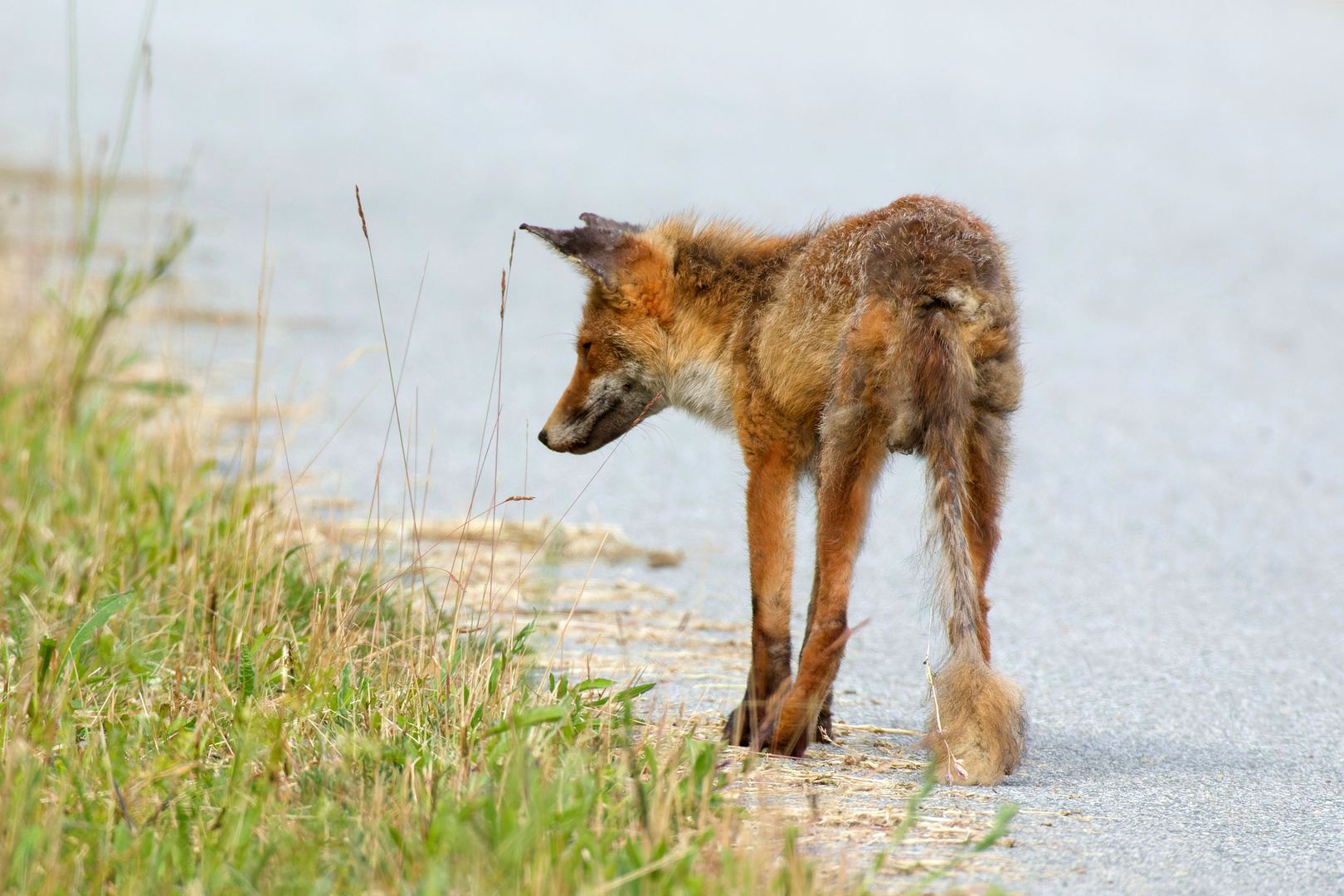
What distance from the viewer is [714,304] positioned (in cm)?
480

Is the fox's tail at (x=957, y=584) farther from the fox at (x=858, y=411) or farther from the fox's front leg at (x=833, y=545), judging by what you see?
the fox's front leg at (x=833, y=545)

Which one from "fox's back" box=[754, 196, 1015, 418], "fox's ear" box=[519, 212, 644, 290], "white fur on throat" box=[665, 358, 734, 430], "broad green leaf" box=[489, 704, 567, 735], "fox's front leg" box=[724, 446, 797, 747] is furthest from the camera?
"fox's ear" box=[519, 212, 644, 290]

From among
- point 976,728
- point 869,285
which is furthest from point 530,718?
point 869,285

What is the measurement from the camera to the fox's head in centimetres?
495

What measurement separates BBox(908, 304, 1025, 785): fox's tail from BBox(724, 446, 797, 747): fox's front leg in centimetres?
49

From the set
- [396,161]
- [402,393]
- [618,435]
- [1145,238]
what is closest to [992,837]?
[618,435]

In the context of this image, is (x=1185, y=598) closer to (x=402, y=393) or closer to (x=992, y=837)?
(x=992, y=837)

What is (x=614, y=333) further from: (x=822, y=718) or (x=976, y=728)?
(x=976, y=728)

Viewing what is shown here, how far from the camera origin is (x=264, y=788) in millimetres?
3254

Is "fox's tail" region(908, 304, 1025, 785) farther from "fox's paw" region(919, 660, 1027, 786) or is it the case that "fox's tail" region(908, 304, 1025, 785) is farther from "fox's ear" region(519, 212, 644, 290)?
"fox's ear" region(519, 212, 644, 290)

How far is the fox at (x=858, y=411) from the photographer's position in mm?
3896

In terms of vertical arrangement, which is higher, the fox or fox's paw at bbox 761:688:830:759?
the fox

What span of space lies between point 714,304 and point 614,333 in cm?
45

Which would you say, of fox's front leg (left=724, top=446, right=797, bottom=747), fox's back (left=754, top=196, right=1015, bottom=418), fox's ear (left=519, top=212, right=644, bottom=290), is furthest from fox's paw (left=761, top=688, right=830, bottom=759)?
fox's ear (left=519, top=212, right=644, bottom=290)
